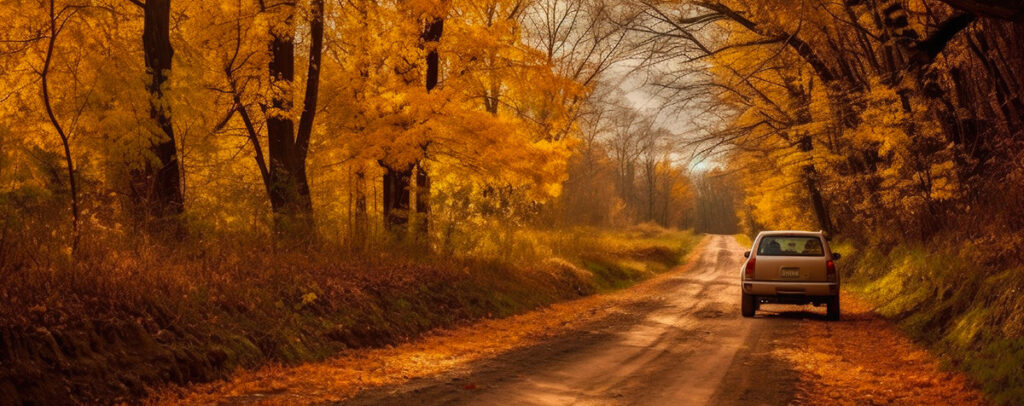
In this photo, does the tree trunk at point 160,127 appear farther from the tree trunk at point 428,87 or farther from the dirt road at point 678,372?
the dirt road at point 678,372

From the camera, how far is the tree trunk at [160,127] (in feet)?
37.9

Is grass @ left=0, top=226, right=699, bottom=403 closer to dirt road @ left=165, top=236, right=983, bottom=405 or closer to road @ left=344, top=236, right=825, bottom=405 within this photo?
dirt road @ left=165, top=236, right=983, bottom=405

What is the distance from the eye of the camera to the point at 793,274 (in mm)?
14578

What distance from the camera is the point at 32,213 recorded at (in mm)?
8477

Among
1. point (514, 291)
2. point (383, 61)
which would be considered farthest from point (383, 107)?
point (514, 291)

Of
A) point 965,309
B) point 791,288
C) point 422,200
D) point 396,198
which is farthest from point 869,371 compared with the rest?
point 396,198

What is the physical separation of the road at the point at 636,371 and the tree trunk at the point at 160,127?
5950 mm

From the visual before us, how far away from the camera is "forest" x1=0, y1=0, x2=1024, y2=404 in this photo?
8016mm

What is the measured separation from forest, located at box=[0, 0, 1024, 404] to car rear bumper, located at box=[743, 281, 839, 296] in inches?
52.9

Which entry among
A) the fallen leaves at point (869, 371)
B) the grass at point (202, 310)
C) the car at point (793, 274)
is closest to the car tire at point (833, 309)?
the car at point (793, 274)

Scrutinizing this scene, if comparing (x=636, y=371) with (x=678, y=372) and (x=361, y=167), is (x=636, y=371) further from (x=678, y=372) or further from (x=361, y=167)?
(x=361, y=167)

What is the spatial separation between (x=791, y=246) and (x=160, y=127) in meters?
12.0

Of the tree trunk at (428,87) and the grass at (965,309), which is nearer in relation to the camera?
the grass at (965,309)

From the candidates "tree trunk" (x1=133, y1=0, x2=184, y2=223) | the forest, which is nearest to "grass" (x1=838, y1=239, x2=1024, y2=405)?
the forest
